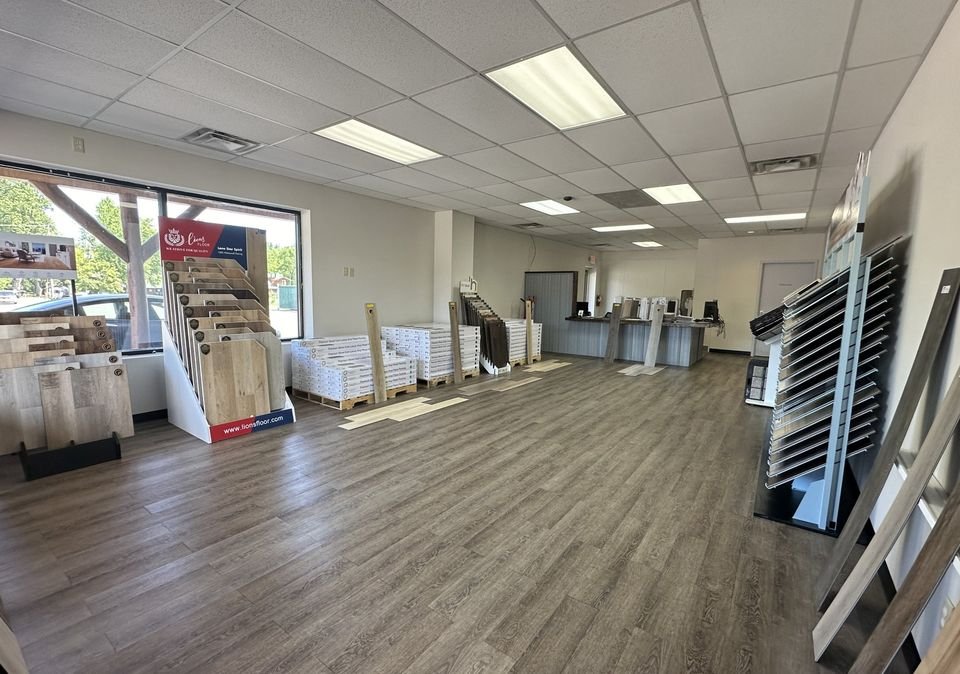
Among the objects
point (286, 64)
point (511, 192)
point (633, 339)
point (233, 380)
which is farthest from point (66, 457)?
point (633, 339)

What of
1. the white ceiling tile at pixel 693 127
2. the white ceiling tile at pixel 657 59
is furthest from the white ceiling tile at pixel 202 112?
the white ceiling tile at pixel 693 127

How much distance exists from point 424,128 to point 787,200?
211 inches

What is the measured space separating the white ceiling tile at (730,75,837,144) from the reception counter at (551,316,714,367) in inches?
188

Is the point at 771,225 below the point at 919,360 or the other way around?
the other way around

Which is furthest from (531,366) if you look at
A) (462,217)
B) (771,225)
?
(771,225)

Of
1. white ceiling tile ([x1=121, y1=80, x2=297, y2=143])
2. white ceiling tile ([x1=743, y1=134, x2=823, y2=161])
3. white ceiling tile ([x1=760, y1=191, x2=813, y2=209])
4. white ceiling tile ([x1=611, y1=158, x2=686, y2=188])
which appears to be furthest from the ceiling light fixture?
white ceiling tile ([x1=121, y1=80, x2=297, y2=143])

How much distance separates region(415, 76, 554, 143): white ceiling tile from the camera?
111 inches

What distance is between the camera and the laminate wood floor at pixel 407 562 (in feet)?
5.21

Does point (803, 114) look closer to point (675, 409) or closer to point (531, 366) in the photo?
point (675, 409)

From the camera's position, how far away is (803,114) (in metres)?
3.06

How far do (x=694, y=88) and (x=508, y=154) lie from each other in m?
1.82

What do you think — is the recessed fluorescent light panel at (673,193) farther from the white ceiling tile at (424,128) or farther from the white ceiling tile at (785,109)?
the white ceiling tile at (424,128)

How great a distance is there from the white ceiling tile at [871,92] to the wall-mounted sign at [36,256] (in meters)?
5.83

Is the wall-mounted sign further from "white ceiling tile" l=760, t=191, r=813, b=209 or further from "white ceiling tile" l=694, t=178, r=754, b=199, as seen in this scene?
"white ceiling tile" l=760, t=191, r=813, b=209
